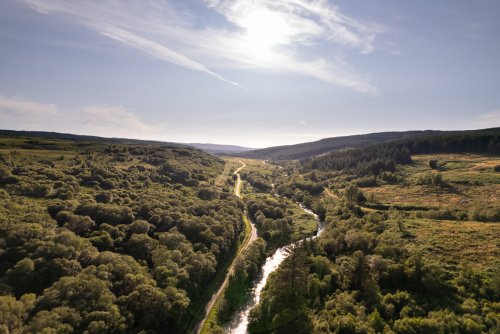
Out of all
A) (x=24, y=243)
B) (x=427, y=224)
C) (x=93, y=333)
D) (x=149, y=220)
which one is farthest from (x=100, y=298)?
(x=427, y=224)

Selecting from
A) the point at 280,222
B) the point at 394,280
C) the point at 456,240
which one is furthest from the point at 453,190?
the point at 394,280

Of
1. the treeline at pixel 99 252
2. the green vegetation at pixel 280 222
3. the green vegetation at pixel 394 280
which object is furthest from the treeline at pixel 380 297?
the green vegetation at pixel 280 222

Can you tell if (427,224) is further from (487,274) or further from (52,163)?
(52,163)

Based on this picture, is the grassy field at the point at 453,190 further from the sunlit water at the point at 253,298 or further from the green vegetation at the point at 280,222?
the sunlit water at the point at 253,298

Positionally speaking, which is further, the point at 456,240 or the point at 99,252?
the point at 456,240

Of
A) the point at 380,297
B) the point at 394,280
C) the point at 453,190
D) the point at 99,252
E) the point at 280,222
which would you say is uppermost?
the point at 453,190

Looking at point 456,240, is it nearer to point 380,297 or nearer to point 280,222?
point 380,297
